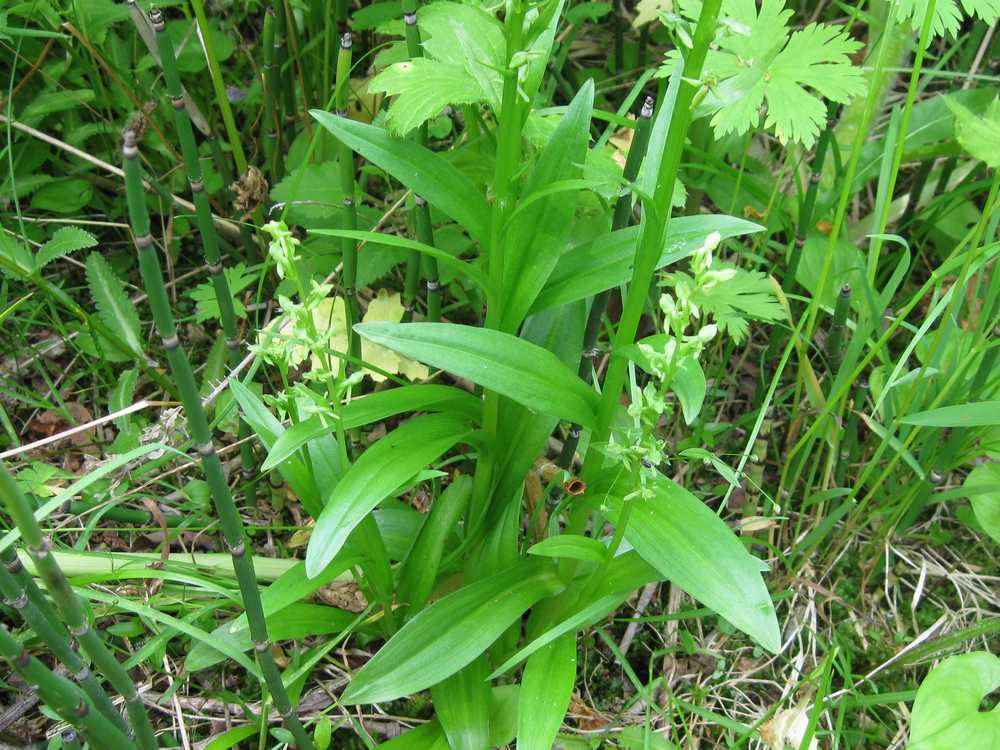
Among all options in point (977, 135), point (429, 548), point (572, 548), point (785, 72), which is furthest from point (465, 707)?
point (977, 135)

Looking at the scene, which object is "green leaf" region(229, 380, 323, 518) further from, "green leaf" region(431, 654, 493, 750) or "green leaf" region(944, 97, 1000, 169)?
"green leaf" region(944, 97, 1000, 169)

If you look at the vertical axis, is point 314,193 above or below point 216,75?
below

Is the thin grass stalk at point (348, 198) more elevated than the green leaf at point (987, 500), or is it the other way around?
the thin grass stalk at point (348, 198)

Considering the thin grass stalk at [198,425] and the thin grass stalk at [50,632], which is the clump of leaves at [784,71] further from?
the thin grass stalk at [50,632]

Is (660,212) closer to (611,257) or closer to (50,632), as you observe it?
(611,257)

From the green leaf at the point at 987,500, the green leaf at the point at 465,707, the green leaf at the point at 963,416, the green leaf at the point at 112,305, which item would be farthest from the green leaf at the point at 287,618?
the green leaf at the point at 987,500

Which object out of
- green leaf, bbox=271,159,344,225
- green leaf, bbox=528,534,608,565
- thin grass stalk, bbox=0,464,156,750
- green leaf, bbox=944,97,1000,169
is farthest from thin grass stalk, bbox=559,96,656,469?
thin grass stalk, bbox=0,464,156,750
